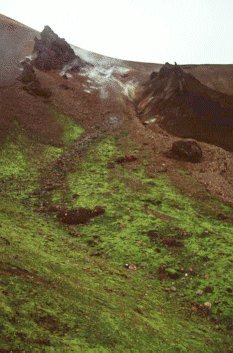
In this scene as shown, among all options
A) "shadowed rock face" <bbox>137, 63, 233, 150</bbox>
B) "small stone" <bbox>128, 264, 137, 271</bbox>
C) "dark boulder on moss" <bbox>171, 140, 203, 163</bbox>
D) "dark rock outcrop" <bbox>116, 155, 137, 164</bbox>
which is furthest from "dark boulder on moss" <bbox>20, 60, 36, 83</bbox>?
"small stone" <bbox>128, 264, 137, 271</bbox>

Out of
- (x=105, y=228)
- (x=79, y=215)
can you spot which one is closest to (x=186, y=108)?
(x=79, y=215)

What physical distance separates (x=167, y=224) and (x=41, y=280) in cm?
1057

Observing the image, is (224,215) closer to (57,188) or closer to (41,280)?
(57,188)

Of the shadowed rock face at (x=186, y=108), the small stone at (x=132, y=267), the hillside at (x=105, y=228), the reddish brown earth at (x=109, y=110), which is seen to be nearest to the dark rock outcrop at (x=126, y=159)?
the hillside at (x=105, y=228)

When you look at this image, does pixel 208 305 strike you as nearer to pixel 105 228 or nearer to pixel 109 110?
pixel 105 228

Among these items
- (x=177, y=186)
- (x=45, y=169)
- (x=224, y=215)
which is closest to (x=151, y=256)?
(x=224, y=215)

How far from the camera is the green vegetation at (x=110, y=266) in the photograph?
1049 cm

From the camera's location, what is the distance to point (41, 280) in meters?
12.8

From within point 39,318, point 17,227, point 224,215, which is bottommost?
point 17,227

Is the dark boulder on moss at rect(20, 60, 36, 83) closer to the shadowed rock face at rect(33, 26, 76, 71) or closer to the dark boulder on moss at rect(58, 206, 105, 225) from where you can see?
the shadowed rock face at rect(33, 26, 76, 71)

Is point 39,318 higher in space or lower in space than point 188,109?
lower

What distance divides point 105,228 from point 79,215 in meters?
2.01

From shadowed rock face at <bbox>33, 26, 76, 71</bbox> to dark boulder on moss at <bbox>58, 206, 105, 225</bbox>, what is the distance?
34369 mm

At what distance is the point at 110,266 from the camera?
17.7m
